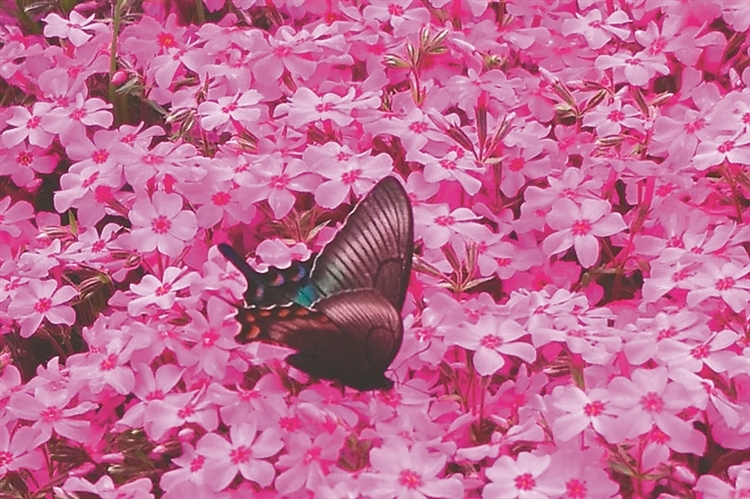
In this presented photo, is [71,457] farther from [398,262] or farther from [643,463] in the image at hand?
[643,463]

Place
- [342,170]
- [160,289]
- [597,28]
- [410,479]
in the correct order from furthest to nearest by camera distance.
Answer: [597,28] → [342,170] → [160,289] → [410,479]

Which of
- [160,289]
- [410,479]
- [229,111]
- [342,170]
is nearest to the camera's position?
[410,479]

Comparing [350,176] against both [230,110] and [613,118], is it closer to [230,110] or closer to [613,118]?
[230,110]

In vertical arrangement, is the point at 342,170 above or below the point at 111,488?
above

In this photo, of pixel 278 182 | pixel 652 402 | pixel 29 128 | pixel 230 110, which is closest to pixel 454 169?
pixel 278 182

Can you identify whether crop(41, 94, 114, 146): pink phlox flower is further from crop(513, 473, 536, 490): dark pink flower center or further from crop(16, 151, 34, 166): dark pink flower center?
crop(513, 473, 536, 490): dark pink flower center

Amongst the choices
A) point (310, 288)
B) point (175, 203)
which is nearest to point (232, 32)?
point (175, 203)

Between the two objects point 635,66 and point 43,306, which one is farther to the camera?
point 635,66
